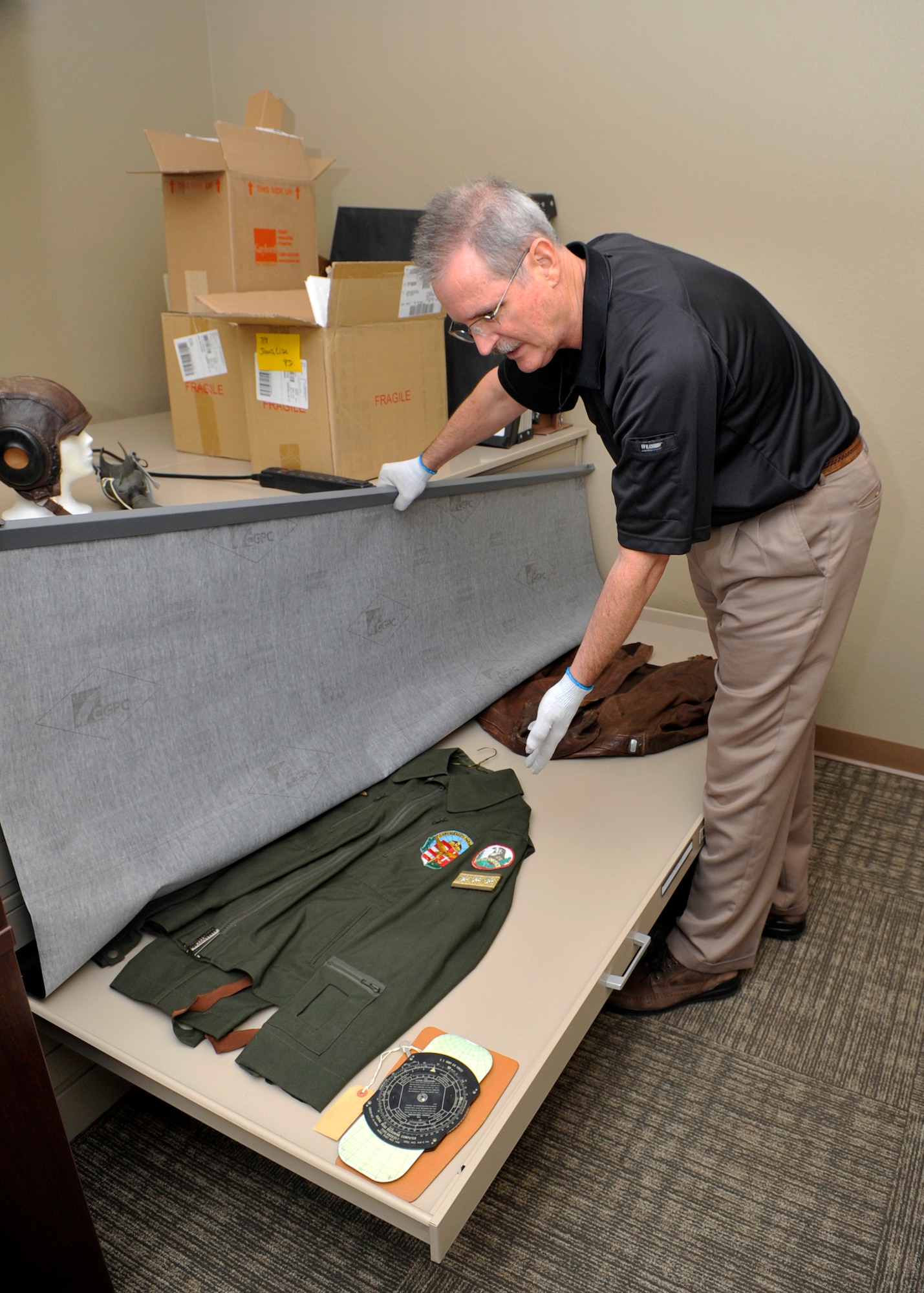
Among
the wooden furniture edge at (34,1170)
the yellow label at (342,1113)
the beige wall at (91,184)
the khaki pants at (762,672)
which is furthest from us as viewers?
the beige wall at (91,184)

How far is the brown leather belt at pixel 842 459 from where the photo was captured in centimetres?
143

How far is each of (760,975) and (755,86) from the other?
1.95 meters

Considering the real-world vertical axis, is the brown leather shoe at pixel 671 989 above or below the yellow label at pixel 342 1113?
below

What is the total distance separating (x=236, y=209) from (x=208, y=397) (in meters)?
0.39

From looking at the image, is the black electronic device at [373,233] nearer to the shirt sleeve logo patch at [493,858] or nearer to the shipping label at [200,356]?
the shipping label at [200,356]

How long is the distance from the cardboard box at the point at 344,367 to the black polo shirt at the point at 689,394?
1.47 ft

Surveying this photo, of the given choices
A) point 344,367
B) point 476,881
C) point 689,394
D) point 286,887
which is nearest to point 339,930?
point 286,887

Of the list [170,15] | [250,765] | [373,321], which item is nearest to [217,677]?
[250,765]

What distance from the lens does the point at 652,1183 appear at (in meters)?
1.35

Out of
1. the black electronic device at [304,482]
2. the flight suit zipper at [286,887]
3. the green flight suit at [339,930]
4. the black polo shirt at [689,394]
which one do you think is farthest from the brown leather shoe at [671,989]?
the black electronic device at [304,482]

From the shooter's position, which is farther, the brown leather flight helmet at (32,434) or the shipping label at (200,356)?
the shipping label at (200,356)

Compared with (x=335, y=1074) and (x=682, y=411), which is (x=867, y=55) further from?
(x=335, y=1074)

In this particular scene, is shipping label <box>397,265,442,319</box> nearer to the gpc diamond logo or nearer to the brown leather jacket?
the brown leather jacket

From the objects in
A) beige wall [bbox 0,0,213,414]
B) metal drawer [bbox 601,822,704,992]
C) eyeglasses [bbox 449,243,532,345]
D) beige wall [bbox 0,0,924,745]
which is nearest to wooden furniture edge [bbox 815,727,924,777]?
beige wall [bbox 0,0,924,745]
